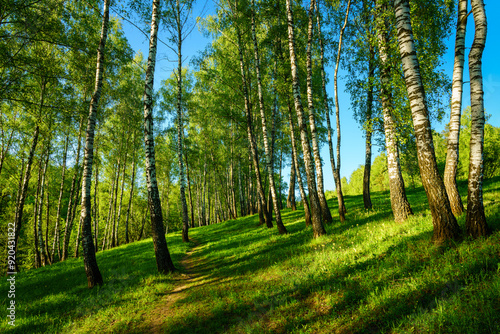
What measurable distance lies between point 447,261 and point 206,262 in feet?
27.0

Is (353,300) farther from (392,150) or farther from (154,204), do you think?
(154,204)

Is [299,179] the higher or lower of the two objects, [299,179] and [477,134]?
the lower

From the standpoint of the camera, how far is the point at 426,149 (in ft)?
16.3

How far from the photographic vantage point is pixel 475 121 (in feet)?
16.7

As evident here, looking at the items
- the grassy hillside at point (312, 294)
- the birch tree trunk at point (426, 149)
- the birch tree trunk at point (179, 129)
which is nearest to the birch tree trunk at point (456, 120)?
the grassy hillside at point (312, 294)

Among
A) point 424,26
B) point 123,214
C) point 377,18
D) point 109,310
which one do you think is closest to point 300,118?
point 377,18

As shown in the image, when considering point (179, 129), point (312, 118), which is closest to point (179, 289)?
point (312, 118)

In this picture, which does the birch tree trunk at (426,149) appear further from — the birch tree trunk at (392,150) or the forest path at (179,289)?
the forest path at (179,289)

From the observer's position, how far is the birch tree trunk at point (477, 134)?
4684 millimetres

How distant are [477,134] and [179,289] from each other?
8733mm

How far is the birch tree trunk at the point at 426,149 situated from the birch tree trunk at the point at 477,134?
1.12ft


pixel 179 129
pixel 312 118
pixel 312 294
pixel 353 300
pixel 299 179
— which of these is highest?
pixel 179 129

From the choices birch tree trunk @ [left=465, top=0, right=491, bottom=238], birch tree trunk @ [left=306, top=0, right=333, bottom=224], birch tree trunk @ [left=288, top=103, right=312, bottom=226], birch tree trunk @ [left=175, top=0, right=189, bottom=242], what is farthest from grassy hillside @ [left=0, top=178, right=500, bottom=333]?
birch tree trunk @ [left=175, top=0, right=189, bottom=242]

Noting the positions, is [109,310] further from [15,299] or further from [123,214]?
[123,214]
